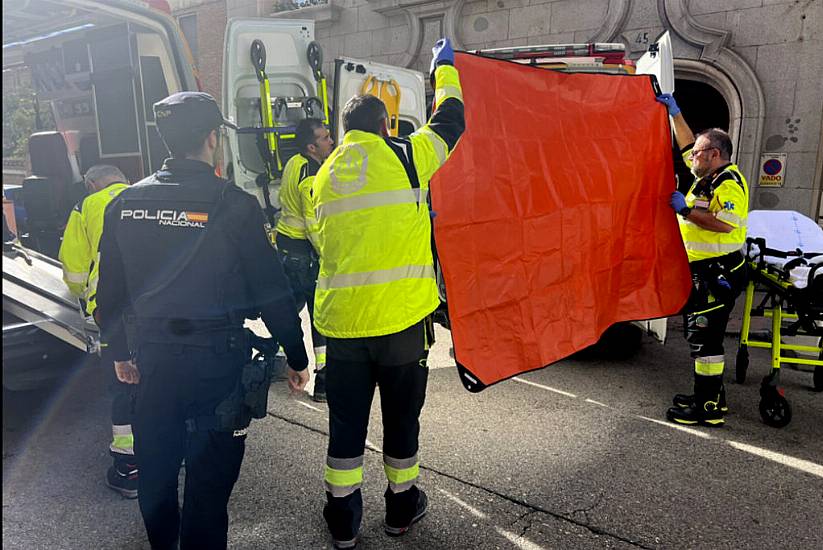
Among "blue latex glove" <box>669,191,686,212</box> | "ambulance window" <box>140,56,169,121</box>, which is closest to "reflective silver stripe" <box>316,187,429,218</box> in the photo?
"blue latex glove" <box>669,191,686,212</box>

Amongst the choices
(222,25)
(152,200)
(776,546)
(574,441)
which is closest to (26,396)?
(152,200)

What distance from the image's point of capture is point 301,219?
4.46 metres

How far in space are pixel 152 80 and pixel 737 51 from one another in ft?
24.6

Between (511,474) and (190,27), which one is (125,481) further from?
(190,27)

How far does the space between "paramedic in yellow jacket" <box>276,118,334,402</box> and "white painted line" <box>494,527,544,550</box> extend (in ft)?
6.32

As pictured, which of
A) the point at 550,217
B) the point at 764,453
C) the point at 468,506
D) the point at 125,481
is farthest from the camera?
the point at 764,453

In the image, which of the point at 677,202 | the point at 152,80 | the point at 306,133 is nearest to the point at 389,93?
the point at 306,133

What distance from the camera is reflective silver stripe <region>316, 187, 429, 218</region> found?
2.61 meters

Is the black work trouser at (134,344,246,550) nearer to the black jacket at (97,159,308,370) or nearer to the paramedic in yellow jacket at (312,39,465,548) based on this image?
the black jacket at (97,159,308,370)

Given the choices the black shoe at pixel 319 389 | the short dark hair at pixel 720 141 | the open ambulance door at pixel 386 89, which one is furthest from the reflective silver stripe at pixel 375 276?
the short dark hair at pixel 720 141

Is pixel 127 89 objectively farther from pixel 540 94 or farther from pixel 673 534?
pixel 673 534

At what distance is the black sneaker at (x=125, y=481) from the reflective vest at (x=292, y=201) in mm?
1927

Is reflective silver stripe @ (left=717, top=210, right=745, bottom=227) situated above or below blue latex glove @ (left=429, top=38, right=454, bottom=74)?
below

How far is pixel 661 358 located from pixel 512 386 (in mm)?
1658
